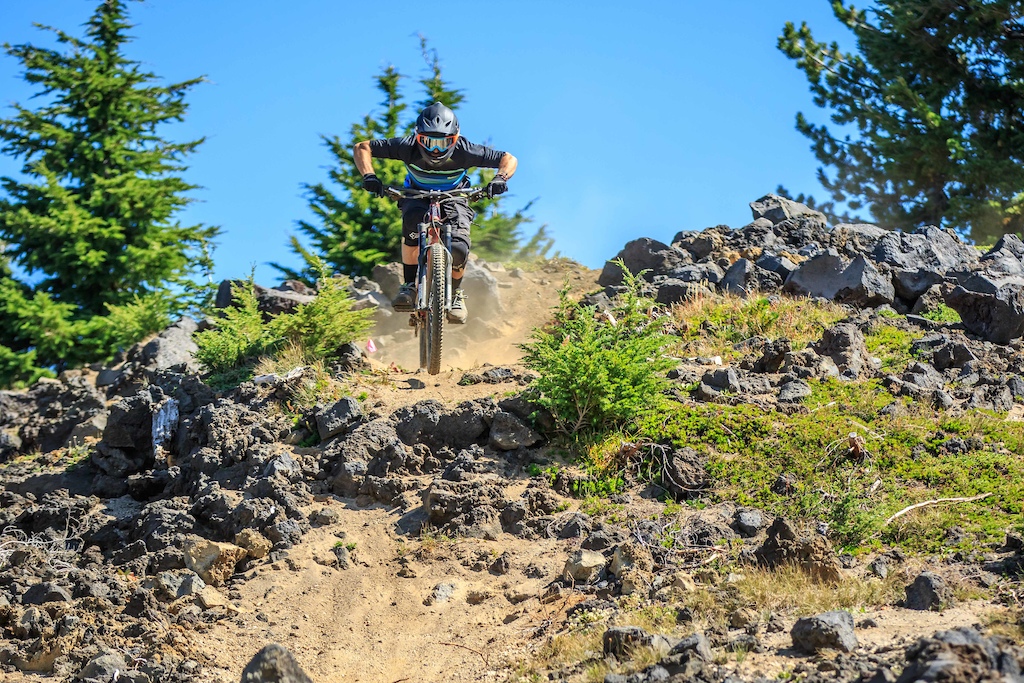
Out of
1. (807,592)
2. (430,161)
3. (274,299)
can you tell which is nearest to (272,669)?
(807,592)

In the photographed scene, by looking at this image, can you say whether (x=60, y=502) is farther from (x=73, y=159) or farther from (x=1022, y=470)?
(x=73, y=159)

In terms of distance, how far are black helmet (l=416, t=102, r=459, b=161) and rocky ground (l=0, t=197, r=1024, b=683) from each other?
2422 millimetres

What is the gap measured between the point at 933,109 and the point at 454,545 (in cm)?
1636

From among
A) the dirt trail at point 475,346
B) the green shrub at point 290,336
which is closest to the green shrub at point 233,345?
the green shrub at point 290,336

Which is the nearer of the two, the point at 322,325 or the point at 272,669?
the point at 272,669

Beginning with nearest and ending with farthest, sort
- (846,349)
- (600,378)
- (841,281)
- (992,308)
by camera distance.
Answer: (600,378) → (846,349) → (992,308) → (841,281)

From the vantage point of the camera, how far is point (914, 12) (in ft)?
69.1

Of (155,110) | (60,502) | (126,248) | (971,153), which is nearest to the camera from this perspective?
(60,502)

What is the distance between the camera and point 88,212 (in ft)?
71.3

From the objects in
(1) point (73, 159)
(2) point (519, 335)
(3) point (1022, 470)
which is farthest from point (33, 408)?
(3) point (1022, 470)

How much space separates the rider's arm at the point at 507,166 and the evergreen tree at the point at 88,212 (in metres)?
10.3

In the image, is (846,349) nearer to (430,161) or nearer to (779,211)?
(430,161)

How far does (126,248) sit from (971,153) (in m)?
16.3

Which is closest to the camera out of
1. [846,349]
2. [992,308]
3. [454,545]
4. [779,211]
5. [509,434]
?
[454,545]
